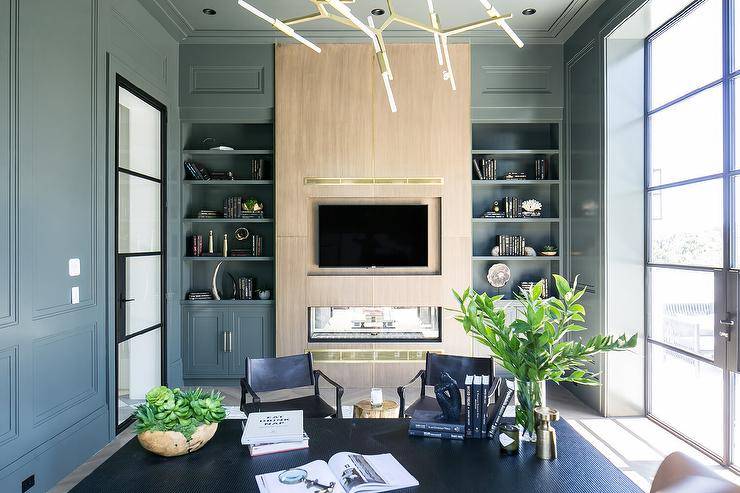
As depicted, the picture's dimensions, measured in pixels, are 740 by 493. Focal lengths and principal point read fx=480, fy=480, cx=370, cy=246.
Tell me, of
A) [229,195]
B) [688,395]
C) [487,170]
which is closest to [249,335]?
[229,195]

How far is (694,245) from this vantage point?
328 cm

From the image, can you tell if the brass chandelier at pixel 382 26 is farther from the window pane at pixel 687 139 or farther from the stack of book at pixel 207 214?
the stack of book at pixel 207 214

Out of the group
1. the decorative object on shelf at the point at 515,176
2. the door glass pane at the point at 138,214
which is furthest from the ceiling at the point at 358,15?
the door glass pane at the point at 138,214

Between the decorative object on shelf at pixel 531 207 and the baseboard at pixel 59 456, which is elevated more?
the decorative object on shelf at pixel 531 207

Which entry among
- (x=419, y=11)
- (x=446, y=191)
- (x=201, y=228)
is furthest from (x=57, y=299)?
(x=419, y=11)

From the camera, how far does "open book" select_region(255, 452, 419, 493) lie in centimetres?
138

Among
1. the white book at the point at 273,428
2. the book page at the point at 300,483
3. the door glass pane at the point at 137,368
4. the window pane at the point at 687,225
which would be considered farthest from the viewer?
the door glass pane at the point at 137,368

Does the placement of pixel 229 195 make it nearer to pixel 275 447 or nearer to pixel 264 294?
pixel 264 294

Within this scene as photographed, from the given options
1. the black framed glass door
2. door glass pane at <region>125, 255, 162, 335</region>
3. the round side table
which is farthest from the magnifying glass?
door glass pane at <region>125, 255, 162, 335</region>

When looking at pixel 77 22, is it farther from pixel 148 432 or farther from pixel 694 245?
pixel 694 245

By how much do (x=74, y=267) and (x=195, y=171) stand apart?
1.93 m

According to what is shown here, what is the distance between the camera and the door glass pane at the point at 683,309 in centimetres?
313

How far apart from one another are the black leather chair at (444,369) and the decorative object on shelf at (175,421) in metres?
1.39

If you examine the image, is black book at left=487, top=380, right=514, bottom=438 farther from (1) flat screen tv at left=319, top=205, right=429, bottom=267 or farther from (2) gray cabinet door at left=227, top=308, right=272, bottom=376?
(2) gray cabinet door at left=227, top=308, right=272, bottom=376
